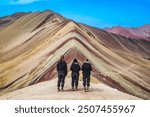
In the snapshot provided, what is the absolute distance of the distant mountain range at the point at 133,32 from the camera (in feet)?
362

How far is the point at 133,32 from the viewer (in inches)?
4592

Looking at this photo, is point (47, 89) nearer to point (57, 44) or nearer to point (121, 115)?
point (121, 115)

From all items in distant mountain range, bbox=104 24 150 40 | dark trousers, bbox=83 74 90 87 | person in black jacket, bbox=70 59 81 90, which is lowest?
dark trousers, bbox=83 74 90 87

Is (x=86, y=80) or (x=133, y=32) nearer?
(x=86, y=80)

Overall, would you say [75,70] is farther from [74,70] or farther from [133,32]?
[133,32]

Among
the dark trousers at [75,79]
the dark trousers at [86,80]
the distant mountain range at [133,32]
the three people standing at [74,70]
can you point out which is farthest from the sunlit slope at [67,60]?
the distant mountain range at [133,32]

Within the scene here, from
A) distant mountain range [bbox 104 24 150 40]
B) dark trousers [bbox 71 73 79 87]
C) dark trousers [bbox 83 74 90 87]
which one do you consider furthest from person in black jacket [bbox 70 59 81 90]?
distant mountain range [bbox 104 24 150 40]

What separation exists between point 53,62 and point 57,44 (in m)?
7.62

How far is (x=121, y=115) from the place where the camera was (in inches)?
1222

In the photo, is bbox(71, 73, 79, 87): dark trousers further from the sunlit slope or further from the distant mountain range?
the distant mountain range

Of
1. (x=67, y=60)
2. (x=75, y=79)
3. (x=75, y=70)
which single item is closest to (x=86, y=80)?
(x=75, y=79)

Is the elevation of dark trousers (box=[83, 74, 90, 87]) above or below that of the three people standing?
below

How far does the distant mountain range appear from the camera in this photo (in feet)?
362

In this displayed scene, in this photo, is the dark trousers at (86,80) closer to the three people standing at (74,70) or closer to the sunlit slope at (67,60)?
the three people standing at (74,70)
